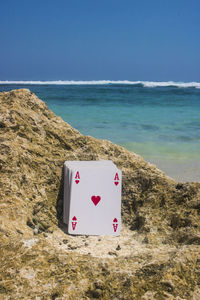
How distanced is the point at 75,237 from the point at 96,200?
1.46ft

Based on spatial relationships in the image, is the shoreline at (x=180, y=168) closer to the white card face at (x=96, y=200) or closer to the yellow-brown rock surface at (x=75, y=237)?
the yellow-brown rock surface at (x=75, y=237)

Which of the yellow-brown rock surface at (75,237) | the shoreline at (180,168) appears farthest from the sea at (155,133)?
the yellow-brown rock surface at (75,237)

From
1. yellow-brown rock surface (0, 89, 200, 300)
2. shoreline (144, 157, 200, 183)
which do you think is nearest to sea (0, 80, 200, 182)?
shoreline (144, 157, 200, 183)

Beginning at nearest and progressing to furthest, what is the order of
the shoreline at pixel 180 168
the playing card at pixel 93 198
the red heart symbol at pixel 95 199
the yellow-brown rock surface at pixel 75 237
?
the yellow-brown rock surface at pixel 75 237 → the playing card at pixel 93 198 → the red heart symbol at pixel 95 199 → the shoreline at pixel 180 168

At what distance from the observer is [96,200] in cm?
351

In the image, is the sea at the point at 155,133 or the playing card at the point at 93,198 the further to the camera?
the sea at the point at 155,133

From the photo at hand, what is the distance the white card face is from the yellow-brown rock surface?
0.42 feet

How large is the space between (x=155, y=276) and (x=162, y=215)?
125 centimetres

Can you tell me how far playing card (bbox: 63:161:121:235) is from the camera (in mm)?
3400

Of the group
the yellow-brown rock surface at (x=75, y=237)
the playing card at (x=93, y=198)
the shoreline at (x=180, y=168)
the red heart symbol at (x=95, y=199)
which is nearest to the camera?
the yellow-brown rock surface at (x=75, y=237)

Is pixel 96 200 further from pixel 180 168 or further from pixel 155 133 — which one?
pixel 155 133

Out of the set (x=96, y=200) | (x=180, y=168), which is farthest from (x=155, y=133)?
(x=96, y=200)

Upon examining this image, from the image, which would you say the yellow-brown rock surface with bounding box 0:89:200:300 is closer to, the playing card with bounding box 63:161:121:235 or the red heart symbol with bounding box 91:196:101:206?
the playing card with bounding box 63:161:121:235

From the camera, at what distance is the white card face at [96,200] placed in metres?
3.41
